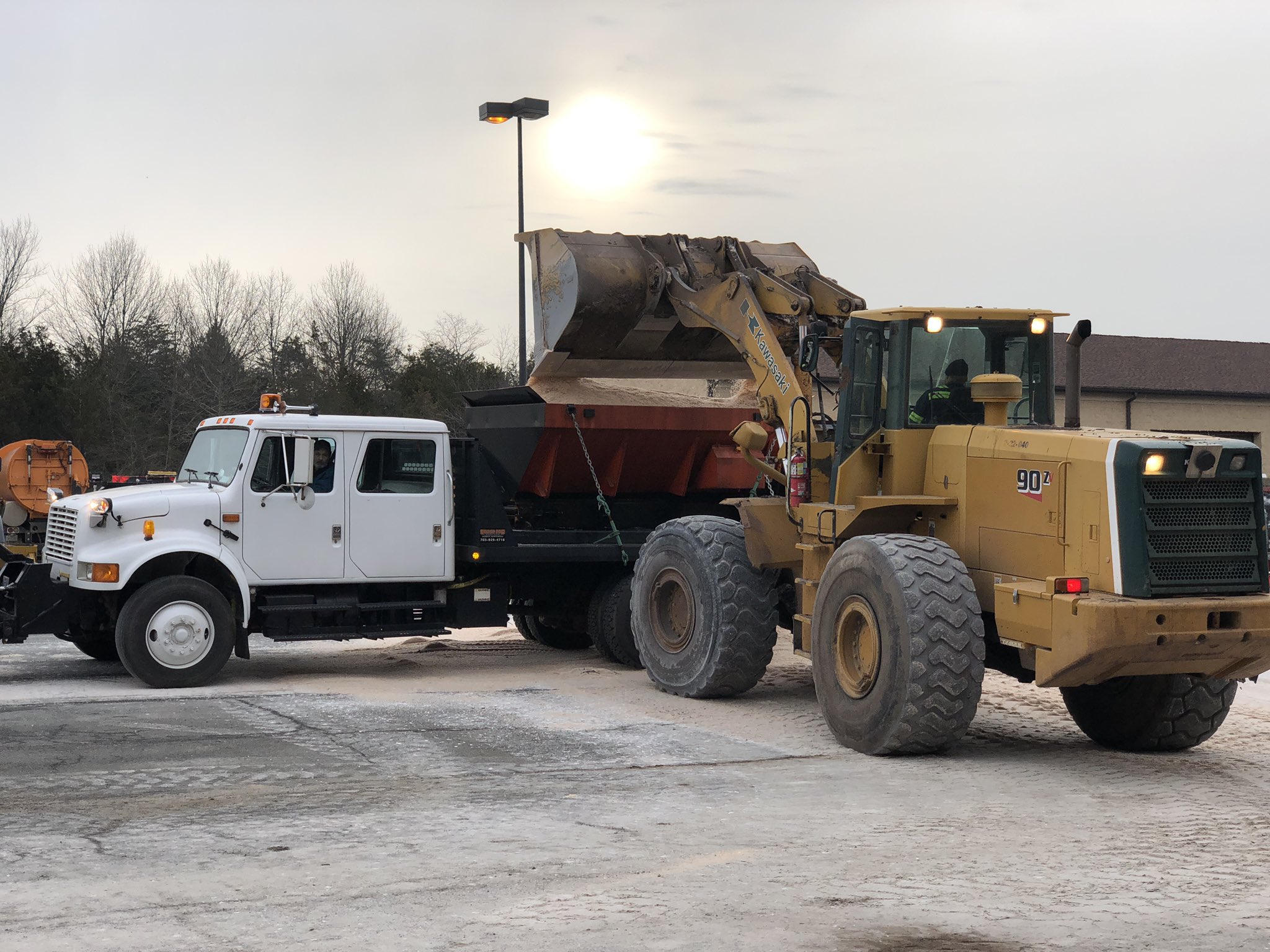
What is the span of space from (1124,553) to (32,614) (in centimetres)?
892

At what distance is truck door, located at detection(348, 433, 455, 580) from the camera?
13.9 metres

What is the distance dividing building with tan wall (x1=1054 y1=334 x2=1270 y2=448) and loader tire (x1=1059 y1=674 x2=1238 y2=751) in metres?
33.3

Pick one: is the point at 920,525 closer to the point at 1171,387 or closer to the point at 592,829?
the point at 592,829

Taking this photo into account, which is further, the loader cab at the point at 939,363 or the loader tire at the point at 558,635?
the loader tire at the point at 558,635

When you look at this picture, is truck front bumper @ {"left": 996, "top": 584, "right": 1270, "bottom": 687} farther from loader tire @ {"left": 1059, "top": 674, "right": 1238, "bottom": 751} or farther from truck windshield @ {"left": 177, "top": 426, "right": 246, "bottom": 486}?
truck windshield @ {"left": 177, "top": 426, "right": 246, "bottom": 486}

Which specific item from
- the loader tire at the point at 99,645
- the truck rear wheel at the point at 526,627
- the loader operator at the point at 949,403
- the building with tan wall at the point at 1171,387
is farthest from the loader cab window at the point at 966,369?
the building with tan wall at the point at 1171,387

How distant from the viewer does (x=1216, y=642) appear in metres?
9.27

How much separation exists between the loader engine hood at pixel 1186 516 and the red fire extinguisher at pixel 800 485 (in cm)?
293

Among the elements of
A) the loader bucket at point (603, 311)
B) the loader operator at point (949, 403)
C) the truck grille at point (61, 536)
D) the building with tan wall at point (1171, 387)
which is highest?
the building with tan wall at point (1171, 387)

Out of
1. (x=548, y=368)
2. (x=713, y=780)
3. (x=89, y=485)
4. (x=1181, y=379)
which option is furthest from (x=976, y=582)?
(x=1181, y=379)

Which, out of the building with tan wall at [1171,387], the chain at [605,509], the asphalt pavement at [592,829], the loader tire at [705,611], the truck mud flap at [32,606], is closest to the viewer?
the asphalt pavement at [592,829]

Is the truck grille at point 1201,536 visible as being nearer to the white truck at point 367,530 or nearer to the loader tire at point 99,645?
the white truck at point 367,530

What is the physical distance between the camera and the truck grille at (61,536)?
1312 cm

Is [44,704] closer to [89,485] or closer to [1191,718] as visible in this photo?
[1191,718]
